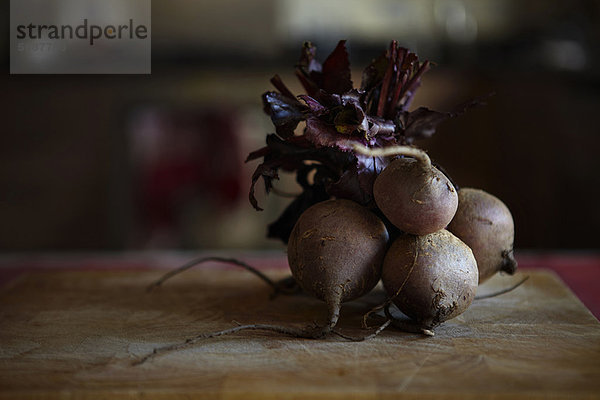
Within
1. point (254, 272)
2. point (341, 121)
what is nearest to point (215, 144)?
point (254, 272)

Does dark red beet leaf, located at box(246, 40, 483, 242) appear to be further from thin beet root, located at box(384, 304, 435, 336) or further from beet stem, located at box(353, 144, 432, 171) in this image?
thin beet root, located at box(384, 304, 435, 336)

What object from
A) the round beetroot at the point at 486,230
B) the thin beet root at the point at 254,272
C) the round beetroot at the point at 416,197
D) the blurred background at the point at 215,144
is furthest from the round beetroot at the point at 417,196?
the blurred background at the point at 215,144

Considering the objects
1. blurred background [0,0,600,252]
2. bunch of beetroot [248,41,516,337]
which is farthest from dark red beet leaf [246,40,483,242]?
blurred background [0,0,600,252]

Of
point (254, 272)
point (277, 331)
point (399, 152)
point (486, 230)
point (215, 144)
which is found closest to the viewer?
point (399, 152)

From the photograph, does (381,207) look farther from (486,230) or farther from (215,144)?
(215,144)

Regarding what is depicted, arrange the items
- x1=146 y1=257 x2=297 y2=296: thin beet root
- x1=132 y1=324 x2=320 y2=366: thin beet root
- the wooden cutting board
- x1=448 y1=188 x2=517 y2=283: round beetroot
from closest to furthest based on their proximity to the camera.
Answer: the wooden cutting board
x1=132 y1=324 x2=320 y2=366: thin beet root
x1=448 y1=188 x2=517 y2=283: round beetroot
x1=146 y1=257 x2=297 y2=296: thin beet root

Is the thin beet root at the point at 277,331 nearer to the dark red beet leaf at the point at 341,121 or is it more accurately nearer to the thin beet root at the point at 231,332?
the thin beet root at the point at 231,332
